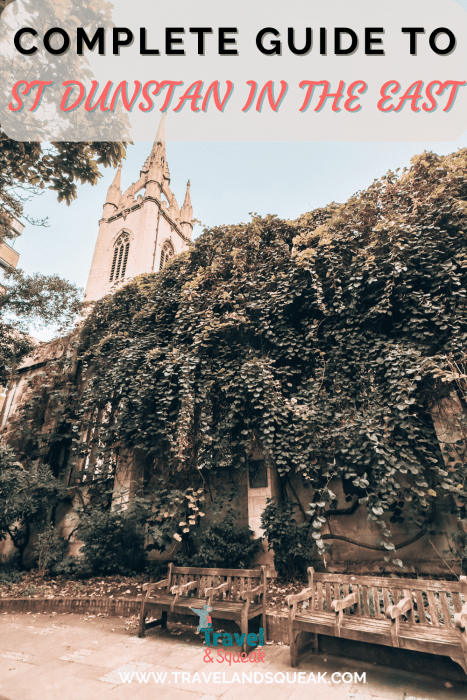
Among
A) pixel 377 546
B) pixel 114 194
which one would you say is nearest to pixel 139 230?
pixel 114 194

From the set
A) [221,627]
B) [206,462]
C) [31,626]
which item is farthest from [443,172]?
[31,626]

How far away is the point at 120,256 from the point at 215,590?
32128 mm

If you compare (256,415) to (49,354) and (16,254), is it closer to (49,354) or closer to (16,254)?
(49,354)

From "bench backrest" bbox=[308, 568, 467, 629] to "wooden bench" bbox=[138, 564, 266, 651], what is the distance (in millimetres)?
805

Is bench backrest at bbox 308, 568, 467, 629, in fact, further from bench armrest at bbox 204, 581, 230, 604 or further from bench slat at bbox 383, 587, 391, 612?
bench armrest at bbox 204, 581, 230, 604

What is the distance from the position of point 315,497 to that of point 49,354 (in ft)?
34.8

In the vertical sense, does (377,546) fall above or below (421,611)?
above

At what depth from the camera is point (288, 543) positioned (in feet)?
22.5

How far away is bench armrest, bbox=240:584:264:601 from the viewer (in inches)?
178

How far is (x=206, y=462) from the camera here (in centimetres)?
777

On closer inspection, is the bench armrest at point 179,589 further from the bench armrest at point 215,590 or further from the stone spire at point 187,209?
the stone spire at point 187,209

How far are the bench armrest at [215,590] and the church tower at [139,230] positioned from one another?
26592mm

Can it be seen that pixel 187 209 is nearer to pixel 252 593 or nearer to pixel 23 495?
pixel 23 495

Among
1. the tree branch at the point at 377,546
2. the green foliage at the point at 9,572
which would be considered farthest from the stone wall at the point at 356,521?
the green foliage at the point at 9,572
